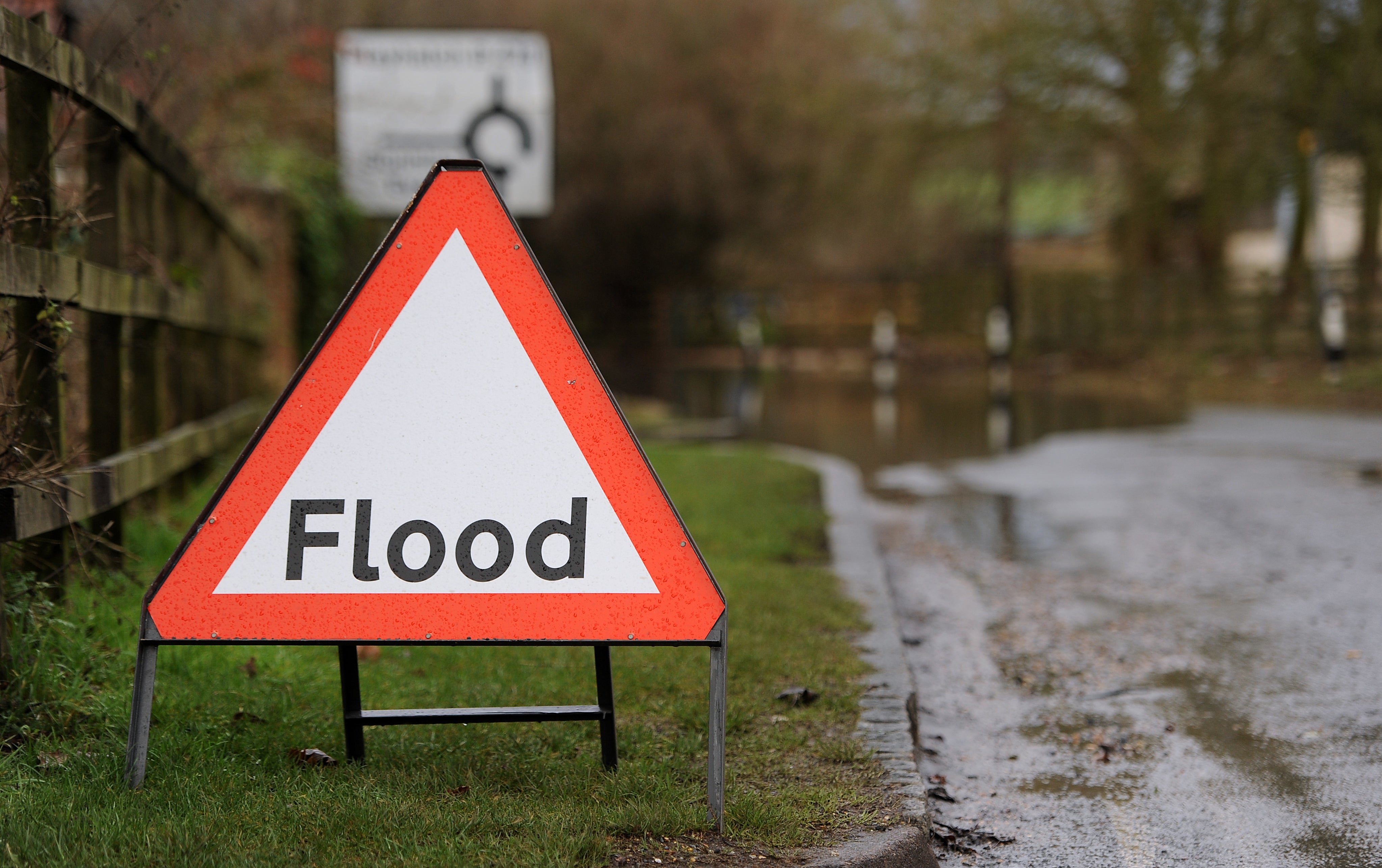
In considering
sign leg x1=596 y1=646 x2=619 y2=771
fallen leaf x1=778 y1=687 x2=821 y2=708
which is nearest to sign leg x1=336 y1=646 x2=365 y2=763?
sign leg x1=596 y1=646 x2=619 y2=771

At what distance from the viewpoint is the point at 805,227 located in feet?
119

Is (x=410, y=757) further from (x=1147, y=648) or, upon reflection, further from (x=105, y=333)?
(x=1147, y=648)

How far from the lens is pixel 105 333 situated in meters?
4.85

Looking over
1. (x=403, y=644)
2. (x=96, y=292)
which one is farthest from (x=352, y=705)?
(x=96, y=292)

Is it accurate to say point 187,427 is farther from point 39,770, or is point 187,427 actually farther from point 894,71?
point 894,71

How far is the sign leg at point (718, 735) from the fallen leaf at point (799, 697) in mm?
1216

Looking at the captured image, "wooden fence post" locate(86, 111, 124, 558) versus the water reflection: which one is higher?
"wooden fence post" locate(86, 111, 124, 558)

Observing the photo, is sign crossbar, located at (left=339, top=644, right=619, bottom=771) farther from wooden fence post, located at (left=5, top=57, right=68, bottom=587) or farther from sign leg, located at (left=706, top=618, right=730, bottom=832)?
wooden fence post, located at (left=5, top=57, right=68, bottom=587)

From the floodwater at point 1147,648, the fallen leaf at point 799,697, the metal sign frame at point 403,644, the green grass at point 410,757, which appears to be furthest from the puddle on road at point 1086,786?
the metal sign frame at point 403,644

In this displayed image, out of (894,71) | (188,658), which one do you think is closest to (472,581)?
(188,658)

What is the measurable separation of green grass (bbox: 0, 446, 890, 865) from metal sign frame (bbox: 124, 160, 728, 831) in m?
0.12

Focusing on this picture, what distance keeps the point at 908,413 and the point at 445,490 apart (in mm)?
14148

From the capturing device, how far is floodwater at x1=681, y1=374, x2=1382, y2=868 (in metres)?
3.74

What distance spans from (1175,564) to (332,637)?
5232mm
